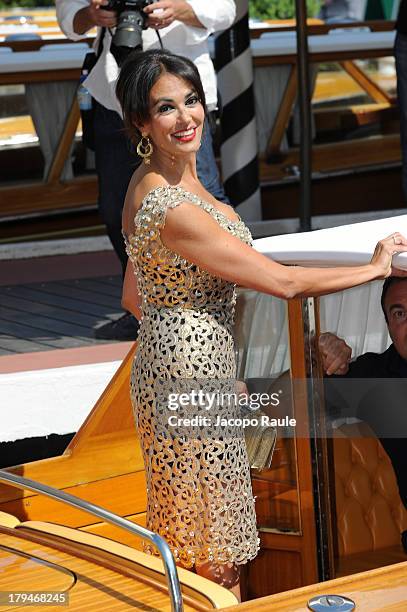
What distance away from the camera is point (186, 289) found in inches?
109

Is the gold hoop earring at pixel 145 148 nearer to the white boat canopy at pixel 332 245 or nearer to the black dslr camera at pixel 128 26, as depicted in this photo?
the white boat canopy at pixel 332 245

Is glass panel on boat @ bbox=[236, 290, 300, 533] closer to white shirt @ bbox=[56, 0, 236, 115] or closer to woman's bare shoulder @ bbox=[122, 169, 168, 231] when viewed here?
woman's bare shoulder @ bbox=[122, 169, 168, 231]

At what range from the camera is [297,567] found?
3080 millimetres

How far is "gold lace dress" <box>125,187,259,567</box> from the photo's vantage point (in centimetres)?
277

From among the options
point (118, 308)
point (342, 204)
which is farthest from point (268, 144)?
point (118, 308)

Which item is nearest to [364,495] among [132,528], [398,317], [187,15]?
[398,317]

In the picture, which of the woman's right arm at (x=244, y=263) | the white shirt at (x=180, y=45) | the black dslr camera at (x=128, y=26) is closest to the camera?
the woman's right arm at (x=244, y=263)

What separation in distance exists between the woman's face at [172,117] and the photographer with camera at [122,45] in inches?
53.5

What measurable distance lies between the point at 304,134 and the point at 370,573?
3.94 metres

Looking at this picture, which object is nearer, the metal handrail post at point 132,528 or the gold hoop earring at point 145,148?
the metal handrail post at point 132,528

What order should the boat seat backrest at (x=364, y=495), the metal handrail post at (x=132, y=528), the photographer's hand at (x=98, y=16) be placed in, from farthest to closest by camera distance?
the photographer's hand at (x=98, y=16)
the boat seat backrest at (x=364, y=495)
the metal handrail post at (x=132, y=528)

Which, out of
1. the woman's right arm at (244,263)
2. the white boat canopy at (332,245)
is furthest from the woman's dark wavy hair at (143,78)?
the white boat canopy at (332,245)

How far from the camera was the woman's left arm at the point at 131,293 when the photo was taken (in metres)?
3.17

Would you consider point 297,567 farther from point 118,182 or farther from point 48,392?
point 118,182
